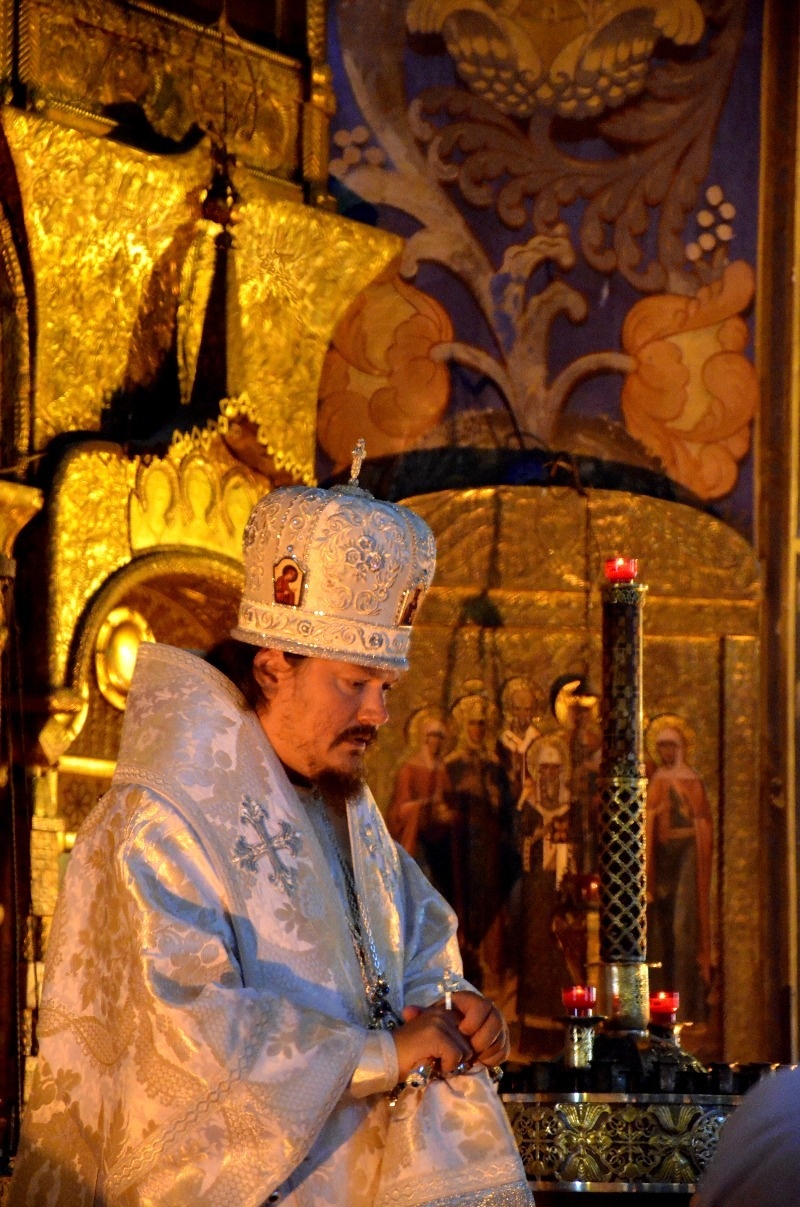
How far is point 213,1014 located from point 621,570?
3.05 m

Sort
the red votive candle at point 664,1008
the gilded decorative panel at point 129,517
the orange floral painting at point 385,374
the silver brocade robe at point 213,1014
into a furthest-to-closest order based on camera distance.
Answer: the orange floral painting at point 385,374 < the gilded decorative panel at point 129,517 < the red votive candle at point 664,1008 < the silver brocade robe at point 213,1014

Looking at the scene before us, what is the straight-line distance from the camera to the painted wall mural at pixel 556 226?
7414 millimetres

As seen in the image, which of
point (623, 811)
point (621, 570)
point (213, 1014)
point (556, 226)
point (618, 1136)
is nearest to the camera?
point (213, 1014)

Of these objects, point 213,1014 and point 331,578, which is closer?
point 213,1014

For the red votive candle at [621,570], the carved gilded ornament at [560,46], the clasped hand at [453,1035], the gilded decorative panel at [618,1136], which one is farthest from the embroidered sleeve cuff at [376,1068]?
the carved gilded ornament at [560,46]

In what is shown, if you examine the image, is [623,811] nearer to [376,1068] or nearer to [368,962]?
[368,962]

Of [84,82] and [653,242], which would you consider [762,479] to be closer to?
[653,242]

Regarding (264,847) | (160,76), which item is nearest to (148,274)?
(160,76)

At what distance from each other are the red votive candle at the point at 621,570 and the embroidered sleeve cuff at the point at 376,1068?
114 inches

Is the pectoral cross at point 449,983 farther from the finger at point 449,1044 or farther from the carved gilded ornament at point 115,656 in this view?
the carved gilded ornament at point 115,656

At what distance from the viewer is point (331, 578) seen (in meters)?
3.61

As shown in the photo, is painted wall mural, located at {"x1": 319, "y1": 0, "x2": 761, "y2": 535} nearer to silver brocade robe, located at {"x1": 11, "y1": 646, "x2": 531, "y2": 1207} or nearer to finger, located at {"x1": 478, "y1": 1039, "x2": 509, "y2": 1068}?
silver brocade robe, located at {"x1": 11, "y1": 646, "x2": 531, "y2": 1207}

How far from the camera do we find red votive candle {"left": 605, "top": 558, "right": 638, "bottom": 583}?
19.7 ft

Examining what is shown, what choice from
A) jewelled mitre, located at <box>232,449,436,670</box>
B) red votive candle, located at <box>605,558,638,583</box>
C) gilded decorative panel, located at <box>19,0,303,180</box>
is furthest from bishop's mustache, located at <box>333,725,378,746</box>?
gilded decorative panel, located at <box>19,0,303,180</box>
